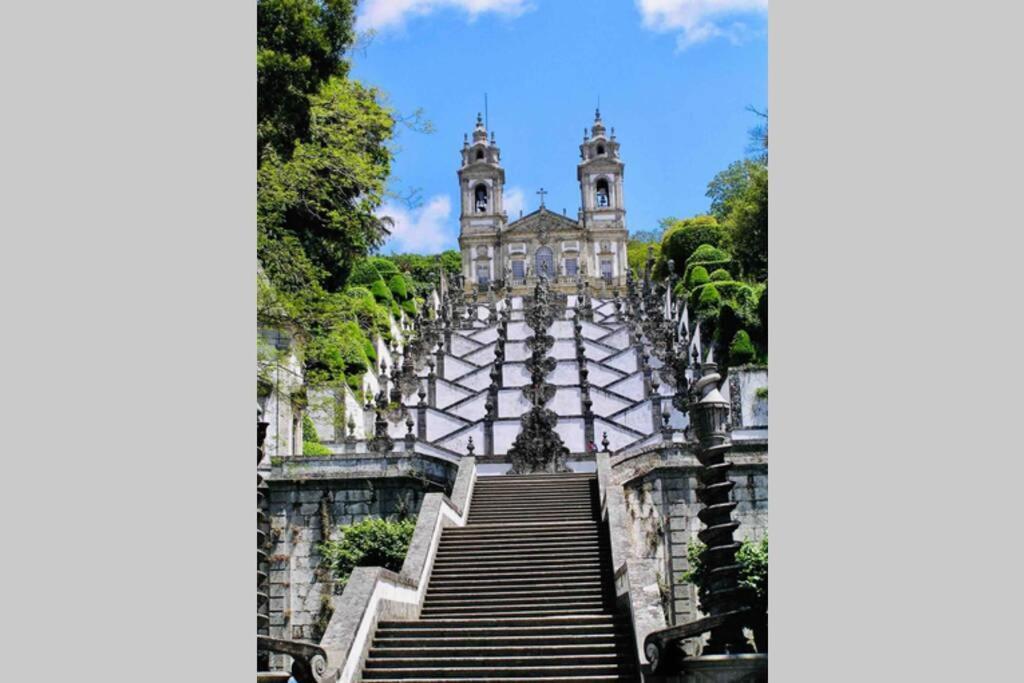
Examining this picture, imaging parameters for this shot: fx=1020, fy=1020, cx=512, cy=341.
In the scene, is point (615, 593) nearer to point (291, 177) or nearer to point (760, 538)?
point (760, 538)

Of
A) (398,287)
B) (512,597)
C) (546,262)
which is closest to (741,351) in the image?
(512,597)

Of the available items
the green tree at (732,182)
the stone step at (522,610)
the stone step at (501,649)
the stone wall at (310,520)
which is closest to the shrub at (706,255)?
the green tree at (732,182)

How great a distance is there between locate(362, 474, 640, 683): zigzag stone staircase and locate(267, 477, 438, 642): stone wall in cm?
127

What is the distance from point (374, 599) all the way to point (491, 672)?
1.43 m

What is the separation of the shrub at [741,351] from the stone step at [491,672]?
52.8ft

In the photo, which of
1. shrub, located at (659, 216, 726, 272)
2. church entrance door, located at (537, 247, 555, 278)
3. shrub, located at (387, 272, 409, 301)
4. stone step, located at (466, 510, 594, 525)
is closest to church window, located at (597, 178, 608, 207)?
church entrance door, located at (537, 247, 555, 278)

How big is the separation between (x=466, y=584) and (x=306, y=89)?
6.19m

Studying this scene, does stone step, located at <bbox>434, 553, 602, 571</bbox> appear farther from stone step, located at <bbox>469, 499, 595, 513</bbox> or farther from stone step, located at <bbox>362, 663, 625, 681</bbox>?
stone step, located at <bbox>362, 663, 625, 681</bbox>

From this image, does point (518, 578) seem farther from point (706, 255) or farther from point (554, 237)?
point (554, 237)

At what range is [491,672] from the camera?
951cm

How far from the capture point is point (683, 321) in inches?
1326

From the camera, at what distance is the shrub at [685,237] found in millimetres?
36594

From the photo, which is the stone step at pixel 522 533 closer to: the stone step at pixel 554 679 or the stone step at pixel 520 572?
the stone step at pixel 520 572

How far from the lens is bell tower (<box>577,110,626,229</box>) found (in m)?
61.8
